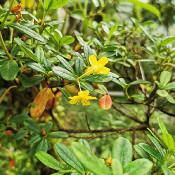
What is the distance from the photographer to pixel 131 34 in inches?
43.3

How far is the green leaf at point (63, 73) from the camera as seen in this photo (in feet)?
1.47

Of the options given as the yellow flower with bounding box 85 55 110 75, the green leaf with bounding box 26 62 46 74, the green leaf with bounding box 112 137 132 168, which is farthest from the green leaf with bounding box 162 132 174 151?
the green leaf with bounding box 26 62 46 74

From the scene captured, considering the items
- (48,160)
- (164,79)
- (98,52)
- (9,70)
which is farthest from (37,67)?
(164,79)

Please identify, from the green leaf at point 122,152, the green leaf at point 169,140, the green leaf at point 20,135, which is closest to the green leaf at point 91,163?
the green leaf at point 122,152

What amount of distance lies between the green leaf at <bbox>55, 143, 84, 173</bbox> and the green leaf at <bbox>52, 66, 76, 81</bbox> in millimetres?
163

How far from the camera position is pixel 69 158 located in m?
0.39

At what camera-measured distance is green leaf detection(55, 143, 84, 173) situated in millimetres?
372

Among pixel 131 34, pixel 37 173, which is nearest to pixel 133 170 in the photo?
pixel 131 34

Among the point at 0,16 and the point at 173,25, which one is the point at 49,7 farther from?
the point at 173,25

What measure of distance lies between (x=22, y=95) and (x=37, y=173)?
1.02 metres

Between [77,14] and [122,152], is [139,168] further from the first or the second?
[77,14]

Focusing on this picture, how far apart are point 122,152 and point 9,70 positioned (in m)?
0.36

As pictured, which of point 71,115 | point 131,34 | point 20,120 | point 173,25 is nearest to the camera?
point 20,120

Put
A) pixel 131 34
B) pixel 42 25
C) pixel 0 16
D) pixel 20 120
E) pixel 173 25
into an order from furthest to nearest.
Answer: pixel 173 25 → pixel 131 34 → pixel 20 120 → pixel 42 25 → pixel 0 16
